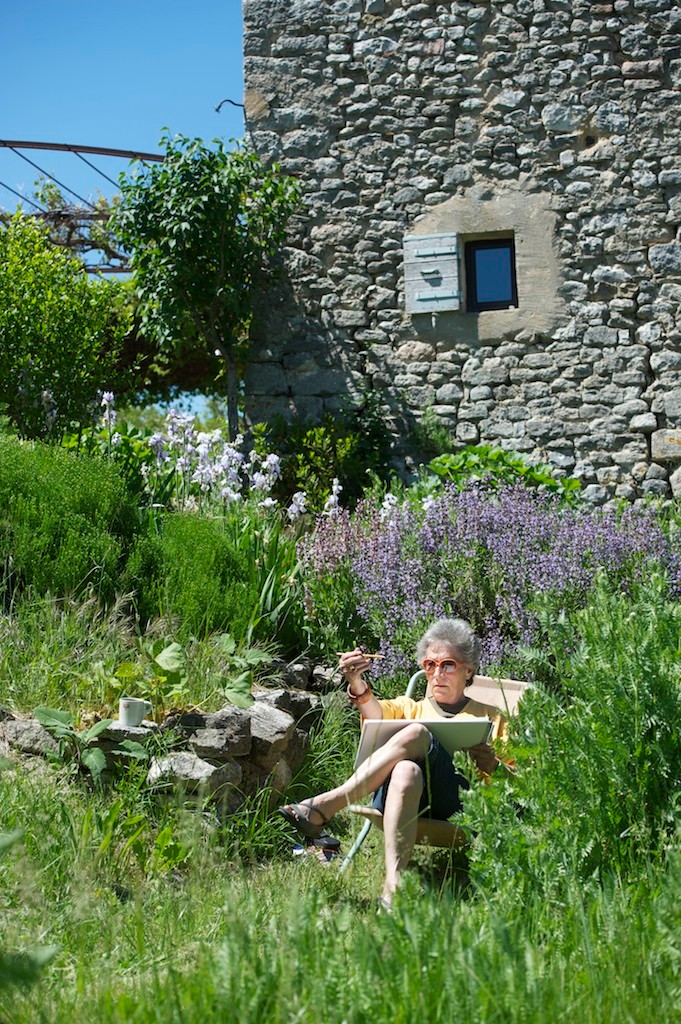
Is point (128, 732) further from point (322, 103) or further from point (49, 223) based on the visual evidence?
point (49, 223)

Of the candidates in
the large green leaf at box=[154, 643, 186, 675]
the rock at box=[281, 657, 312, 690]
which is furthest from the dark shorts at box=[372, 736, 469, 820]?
the rock at box=[281, 657, 312, 690]

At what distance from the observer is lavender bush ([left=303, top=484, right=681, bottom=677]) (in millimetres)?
5215

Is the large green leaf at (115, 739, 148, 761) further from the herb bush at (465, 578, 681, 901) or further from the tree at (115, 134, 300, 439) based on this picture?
the tree at (115, 134, 300, 439)

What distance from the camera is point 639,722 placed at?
2947 mm

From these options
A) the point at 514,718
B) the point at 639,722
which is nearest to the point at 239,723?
the point at 514,718

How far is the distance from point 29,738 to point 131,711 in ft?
1.19

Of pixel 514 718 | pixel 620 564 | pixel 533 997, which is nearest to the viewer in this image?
pixel 533 997

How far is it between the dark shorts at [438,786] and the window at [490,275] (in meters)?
5.32

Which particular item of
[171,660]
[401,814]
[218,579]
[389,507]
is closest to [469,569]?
[389,507]

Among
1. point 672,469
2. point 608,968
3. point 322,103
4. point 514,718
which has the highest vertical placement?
point 322,103

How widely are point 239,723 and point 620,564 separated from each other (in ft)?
6.84

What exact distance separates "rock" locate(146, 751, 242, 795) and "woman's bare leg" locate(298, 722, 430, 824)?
1.33 ft

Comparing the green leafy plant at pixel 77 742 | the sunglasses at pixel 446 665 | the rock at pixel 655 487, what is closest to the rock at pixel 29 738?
the green leafy plant at pixel 77 742

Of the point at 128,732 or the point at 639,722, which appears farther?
the point at 128,732
